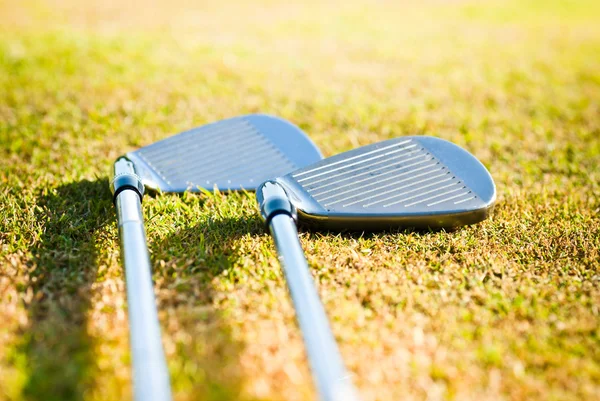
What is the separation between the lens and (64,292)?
6.66ft

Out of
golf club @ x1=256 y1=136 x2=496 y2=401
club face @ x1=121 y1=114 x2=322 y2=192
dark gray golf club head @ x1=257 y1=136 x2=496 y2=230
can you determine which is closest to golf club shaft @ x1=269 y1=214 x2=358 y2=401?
golf club @ x1=256 y1=136 x2=496 y2=401

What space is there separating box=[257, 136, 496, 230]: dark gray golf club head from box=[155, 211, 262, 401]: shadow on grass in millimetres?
264

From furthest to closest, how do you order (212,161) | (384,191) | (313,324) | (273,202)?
(212,161), (384,191), (273,202), (313,324)

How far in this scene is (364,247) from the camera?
2.37 metres

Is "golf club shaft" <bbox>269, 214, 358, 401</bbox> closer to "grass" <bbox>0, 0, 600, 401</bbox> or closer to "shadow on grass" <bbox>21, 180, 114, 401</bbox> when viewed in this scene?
"grass" <bbox>0, 0, 600, 401</bbox>

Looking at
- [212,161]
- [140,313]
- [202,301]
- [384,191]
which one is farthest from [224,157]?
[140,313]

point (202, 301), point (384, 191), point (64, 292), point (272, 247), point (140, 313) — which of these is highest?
point (384, 191)

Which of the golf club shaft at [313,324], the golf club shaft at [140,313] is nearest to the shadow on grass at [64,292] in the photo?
the golf club shaft at [140,313]

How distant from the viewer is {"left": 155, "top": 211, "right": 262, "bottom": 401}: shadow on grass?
164 cm

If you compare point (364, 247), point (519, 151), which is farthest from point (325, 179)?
point (519, 151)

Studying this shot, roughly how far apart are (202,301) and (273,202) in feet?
1.43

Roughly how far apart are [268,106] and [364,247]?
206 cm

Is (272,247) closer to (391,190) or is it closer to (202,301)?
(202,301)

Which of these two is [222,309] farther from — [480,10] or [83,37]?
[480,10]
